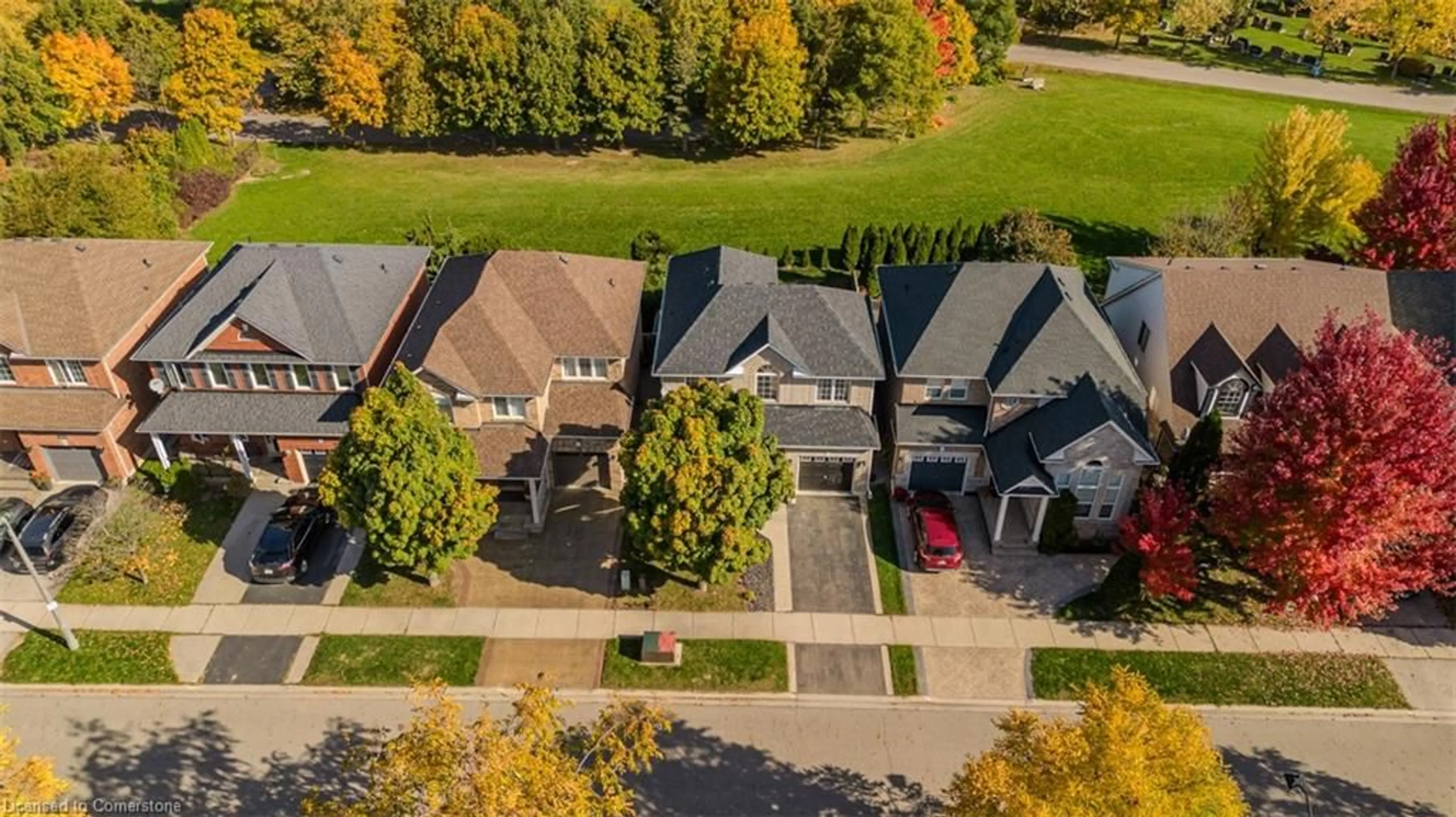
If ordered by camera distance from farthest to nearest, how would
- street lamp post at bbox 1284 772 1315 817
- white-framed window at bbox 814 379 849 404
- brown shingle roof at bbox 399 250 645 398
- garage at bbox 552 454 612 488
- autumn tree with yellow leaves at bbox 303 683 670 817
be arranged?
garage at bbox 552 454 612 488, white-framed window at bbox 814 379 849 404, brown shingle roof at bbox 399 250 645 398, street lamp post at bbox 1284 772 1315 817, autumn tree with yellow leaves at bbox 303 683 670 817

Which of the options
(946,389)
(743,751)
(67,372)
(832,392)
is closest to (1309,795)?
(743,751)

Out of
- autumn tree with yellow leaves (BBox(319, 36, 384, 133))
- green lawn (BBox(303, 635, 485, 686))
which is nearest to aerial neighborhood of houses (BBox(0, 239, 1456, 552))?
green lawn (BBox(303, 635, 485, 686))

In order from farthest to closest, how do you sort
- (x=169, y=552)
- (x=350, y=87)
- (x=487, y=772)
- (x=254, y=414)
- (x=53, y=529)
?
(x=350, y=87)
(x=254, y=414)
(x=169, y=552)
(x=53, y=529)
(x=487, y=772)

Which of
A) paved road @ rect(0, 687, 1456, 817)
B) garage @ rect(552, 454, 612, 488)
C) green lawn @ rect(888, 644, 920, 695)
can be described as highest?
garage @ rect(552, 454, 612, 488)

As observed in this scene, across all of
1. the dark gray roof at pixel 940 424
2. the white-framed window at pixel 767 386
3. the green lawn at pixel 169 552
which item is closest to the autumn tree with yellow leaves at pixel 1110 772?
the dark gray roof at pixel 940 424

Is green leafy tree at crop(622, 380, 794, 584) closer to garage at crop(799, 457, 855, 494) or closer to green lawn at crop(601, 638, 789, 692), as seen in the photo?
green lawn at crop(601, 638, 789, 692)

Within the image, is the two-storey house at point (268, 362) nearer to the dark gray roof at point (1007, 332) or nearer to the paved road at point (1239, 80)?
the dark gray roof at point (1007, 332)

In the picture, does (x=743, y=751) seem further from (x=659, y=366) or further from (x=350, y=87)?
(x=350, y=87)
